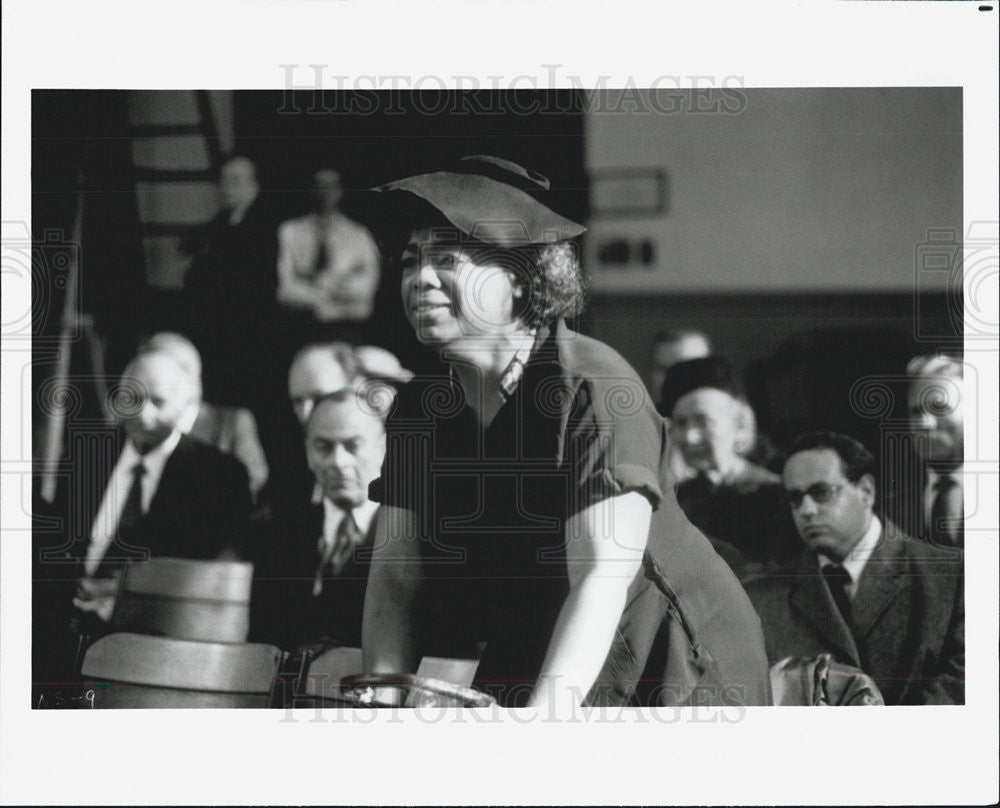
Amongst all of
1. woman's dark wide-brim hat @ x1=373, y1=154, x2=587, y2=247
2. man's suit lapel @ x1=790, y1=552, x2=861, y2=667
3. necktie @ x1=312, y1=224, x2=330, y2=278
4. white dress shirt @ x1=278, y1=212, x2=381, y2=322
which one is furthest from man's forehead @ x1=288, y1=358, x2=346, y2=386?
man's suit lapel @ x1=790, y1=552, x2=861, y2=667

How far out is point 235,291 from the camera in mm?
3484

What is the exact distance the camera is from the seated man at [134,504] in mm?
3490

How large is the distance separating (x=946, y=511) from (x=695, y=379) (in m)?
0.87

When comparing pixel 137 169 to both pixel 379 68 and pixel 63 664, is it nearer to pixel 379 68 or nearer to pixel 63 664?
pixel 379 68

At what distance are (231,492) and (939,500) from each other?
2135 millimetres

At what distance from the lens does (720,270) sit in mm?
3510

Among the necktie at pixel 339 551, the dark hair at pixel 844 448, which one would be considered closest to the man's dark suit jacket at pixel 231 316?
the necktie at pixel 339 551

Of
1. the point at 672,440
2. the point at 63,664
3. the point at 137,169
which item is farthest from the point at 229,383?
the point at 672,440

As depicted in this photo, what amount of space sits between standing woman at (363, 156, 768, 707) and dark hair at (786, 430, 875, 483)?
0.42 meters

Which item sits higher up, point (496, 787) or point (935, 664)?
point (935, 664)

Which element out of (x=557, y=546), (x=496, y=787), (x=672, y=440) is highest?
(x=672, y=440)

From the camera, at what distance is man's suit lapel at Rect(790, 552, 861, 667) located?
3.54m

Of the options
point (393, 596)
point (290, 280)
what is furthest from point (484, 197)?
point (393, 596)

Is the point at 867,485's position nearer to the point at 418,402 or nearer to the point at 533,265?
the point at 533,265
